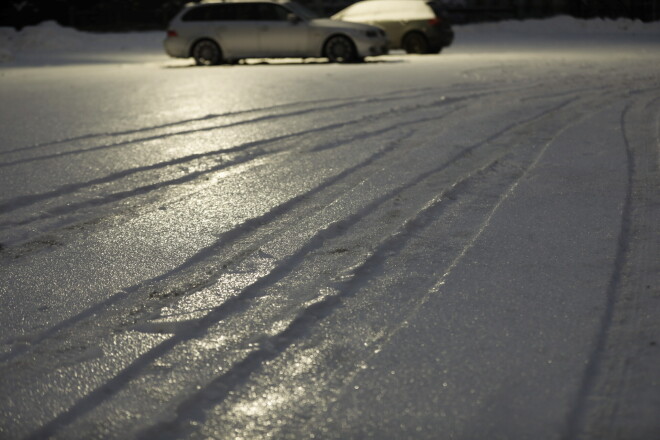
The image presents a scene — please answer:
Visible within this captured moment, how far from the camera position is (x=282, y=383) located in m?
2.33

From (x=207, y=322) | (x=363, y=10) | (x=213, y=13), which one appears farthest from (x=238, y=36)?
(x=207, y=322)

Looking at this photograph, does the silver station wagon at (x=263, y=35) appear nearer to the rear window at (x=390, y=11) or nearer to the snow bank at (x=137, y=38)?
the snow bank at (x=137, y=38)

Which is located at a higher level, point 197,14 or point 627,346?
point 197,14

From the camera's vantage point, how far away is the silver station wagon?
14719 mm

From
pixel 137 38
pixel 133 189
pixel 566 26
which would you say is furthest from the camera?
pixel 566 26

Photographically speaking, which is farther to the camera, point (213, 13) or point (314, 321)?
point (213, 13)

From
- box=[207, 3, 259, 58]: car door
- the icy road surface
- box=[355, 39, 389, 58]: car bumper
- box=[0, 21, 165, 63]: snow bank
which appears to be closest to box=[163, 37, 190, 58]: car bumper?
box=[207, 3, 259, 58]: car door

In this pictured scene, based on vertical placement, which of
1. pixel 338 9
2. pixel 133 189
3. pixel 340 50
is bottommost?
pixel 133 189

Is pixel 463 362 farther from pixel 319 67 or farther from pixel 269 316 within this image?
pixel 319 67

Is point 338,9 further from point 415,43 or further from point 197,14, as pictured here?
point 197,14

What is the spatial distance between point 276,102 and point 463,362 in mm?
6447

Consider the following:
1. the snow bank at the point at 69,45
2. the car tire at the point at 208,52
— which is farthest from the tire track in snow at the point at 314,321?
the snow bank at the point at 69,45

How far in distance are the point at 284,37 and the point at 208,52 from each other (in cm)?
159

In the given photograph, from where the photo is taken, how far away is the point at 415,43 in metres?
16.9
